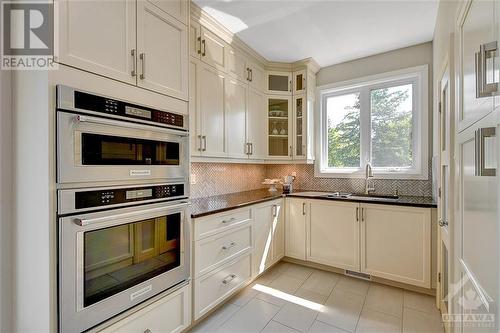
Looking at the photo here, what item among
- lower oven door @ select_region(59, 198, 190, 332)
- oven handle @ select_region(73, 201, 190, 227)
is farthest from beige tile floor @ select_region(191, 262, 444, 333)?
oven handle @ select_region(73, 201, 190, 227)

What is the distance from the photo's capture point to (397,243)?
239cm

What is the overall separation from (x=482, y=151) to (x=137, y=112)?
1.55 m

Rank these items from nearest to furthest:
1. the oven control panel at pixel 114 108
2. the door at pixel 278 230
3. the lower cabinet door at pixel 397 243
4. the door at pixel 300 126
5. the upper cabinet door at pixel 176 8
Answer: the oven control panel at pixel 114 108 → the upper cabinet door at pixel 176 8 → the lower cabinet door at pixel 397 243 → the door at pixel 278 230 → the door at pixel 300 126

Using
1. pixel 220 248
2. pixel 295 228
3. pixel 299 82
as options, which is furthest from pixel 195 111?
pixel 295 228

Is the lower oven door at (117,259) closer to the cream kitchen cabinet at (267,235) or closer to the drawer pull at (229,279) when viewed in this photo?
the drawer pull at (229,279)

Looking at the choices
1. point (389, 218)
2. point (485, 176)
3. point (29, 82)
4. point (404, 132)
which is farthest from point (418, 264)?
point (29, 82)

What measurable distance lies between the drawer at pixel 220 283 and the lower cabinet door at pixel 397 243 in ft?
4.19

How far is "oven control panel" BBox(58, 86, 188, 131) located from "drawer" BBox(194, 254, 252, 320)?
1175 mm

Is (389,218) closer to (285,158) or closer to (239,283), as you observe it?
(285,158)

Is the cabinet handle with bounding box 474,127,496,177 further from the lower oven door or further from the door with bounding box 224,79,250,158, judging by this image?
the door with bounding box 224,79,250,158

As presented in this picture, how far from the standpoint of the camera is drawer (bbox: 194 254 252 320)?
1.84m

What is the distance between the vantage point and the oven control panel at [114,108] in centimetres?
108

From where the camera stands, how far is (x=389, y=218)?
2.43 m

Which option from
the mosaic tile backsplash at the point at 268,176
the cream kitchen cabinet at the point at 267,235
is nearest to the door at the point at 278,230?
the cream kitchen cabinet at the point at 267,235
